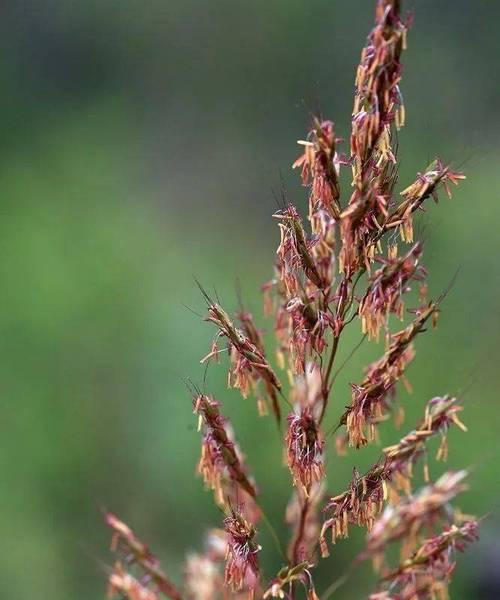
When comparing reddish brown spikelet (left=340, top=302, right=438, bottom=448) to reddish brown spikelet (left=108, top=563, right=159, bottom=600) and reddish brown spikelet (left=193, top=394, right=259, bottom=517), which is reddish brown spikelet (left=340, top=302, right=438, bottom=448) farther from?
reddish brown spikelet (left=108, top=563, right=159, bottom=600)

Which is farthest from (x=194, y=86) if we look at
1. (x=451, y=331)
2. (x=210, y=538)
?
(x=210, y=538)

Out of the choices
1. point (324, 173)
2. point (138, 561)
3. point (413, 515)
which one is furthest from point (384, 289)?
point (138, 561)

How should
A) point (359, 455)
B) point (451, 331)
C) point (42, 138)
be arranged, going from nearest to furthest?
point (359, 455)
point (451, 331)
point (42, 138)

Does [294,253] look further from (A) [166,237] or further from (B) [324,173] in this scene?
(A) [166,237]

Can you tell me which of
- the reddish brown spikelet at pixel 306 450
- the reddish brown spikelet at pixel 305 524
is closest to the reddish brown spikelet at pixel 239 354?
the reddish brown spikelet at pixel 306 450

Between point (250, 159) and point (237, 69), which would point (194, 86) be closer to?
point (237, 69)
